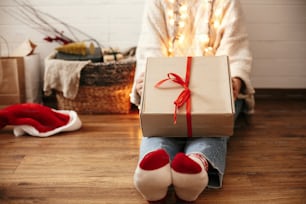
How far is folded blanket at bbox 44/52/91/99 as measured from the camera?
191 centimetres

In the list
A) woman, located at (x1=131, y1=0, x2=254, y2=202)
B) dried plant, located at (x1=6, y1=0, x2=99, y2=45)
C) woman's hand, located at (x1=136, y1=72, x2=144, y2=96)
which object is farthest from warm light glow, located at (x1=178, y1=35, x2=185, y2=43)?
dried plant, located at (x1=6, y1=0, x2=99, y2=45)

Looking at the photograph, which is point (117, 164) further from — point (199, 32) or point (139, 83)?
point (199, 32)

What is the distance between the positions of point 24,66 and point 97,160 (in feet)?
2.69

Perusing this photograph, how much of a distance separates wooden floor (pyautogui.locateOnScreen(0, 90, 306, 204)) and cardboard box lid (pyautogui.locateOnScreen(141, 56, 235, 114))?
0.83ft

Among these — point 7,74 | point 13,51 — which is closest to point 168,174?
point 7,74

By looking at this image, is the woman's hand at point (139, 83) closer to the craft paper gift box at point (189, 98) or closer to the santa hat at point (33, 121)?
the craft paper gift box at point (189, 98)

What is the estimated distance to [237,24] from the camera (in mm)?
1647

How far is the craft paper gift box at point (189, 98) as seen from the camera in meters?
1.23

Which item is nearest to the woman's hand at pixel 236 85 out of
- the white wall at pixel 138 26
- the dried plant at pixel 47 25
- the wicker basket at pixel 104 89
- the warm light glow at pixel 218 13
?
the warm light glow at pixel 218 13

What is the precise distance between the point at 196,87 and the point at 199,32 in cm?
47

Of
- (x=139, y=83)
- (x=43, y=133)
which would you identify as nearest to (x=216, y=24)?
(x=139, y=83)

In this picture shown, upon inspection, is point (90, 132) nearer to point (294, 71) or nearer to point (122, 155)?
point (122, 155)

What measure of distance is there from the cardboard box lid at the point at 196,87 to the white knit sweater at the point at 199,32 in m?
0.29

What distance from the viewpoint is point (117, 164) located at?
144 centimetres
